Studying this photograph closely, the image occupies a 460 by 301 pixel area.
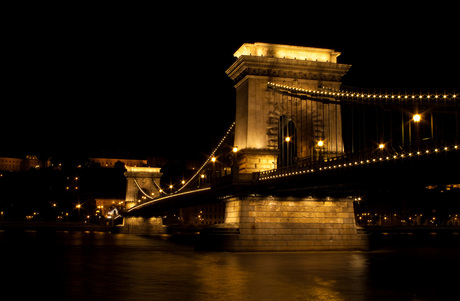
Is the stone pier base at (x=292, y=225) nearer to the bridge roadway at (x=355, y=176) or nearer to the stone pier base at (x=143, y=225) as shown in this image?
the bridge roadway at (x=355, y=176)

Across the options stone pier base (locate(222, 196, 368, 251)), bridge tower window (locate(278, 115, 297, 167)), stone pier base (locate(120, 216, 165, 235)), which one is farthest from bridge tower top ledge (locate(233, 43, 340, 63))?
stone pier base (locate(120, 216, 165, 235))

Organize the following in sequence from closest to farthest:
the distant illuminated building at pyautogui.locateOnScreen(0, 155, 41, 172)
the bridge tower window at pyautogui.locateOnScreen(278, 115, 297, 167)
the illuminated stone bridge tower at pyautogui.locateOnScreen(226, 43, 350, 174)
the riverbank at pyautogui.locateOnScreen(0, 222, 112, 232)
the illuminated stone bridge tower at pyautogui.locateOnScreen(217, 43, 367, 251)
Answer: the illuminated stone bridge tower at pyautogui.locateOnScreen(217, 43, 367, 251), the illuminated stone bridge tower at pyautogui.locateOnScreen(226, 43, 350, 174), the bridge tower window at pyautogui.locateOnScreen(278, 115, 297, 167), the riverbank at pyautogui.locateOnScreen(0, 222, 112, 232), the distant illuminated building at pyautogui.locateOnScreen(0, 155, 41, 172)

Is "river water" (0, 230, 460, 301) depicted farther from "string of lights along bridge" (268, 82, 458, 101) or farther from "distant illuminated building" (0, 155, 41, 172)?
"distant illuminated building" (0, 155, 41, 172)

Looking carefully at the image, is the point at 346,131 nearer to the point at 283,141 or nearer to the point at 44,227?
the point at 283,141

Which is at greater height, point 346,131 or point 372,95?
point 346,131

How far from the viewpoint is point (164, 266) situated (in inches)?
1029

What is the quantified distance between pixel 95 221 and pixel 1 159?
6542cm

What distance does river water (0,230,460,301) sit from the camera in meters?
17.1

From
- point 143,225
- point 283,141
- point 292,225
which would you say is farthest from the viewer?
point 143,225

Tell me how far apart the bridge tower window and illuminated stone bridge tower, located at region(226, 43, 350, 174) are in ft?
3.10

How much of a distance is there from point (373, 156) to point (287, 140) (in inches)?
651

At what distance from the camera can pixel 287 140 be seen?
1631 inches

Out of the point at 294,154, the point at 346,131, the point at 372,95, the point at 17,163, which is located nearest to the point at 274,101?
the point at 294,154

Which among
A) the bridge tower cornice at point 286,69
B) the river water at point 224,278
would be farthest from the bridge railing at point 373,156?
the bridge tower cornice at point 286,69
